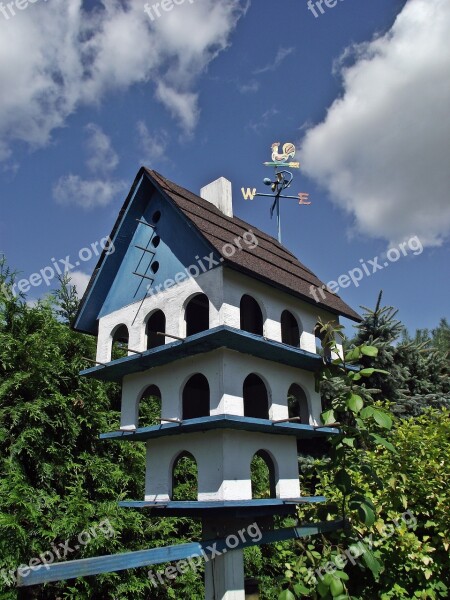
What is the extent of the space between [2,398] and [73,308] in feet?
7.62

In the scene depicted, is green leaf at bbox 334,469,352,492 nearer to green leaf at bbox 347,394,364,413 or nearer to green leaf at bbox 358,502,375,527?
green leaf at bbox 358,502,375,527

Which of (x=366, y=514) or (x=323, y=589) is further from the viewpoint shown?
(x=366, y=514)

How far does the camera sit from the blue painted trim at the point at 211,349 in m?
3.18

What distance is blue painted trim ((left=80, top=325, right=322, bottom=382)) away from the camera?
3182 millimetres

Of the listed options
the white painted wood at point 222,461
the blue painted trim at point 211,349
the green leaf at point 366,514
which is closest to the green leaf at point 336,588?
the green leaf at point 366,514

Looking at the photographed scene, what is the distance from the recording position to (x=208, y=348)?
336cm

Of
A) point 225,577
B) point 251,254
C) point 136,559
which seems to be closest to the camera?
point 136,559

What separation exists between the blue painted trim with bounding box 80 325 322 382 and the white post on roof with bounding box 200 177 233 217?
5.83 ft

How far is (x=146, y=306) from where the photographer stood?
3.92 metres

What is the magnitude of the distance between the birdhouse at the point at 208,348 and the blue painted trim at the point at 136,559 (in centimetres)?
19

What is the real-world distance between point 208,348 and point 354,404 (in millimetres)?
1070

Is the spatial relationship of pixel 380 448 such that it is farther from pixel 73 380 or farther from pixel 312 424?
pixel 73 380

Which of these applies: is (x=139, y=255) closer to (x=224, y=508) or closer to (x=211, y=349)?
(x=211, y=349)

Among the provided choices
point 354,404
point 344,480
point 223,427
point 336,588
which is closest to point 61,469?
point 223,427
